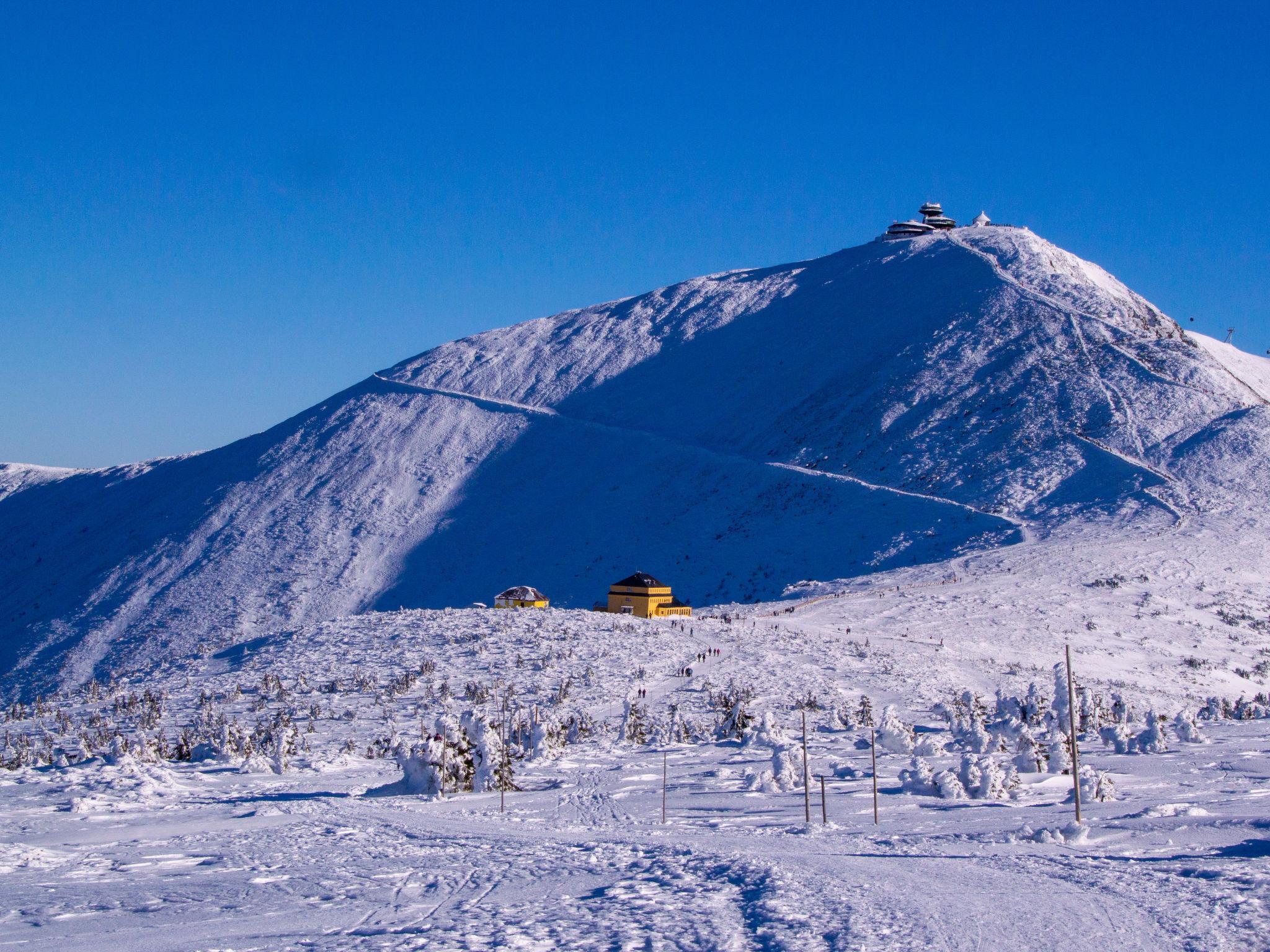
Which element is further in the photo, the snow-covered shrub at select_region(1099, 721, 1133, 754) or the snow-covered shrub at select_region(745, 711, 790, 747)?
the snow-covered shrub at select_region(745, 711, 790, 747)

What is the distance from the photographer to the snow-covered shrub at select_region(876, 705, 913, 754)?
2109 cm

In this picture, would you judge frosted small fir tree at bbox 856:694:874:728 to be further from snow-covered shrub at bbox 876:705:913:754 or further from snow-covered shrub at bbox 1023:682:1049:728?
snow-covered shrub at bbox 1023:682:1049:728

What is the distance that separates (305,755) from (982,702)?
15.9 meters

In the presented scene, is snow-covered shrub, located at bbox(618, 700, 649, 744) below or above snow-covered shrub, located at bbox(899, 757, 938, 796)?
above

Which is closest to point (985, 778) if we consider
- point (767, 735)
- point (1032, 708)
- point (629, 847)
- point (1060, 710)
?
point (629, 847)

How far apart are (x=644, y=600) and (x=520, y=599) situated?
19.3 ft

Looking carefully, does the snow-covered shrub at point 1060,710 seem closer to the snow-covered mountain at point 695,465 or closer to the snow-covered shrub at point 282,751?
the snow-covered shrub at point 282,751

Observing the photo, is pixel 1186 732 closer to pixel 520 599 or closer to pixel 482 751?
pixel 482 751

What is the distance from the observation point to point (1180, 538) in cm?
4819

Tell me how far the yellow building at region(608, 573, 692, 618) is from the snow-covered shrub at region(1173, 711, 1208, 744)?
24464mm

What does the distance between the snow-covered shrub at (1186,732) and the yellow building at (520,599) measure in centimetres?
2917

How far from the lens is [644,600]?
44.7m

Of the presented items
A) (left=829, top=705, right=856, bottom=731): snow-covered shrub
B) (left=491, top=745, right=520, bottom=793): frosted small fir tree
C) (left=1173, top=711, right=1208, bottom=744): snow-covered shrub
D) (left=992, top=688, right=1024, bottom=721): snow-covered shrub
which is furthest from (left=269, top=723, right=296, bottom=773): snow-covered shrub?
(left=1173, top=711, right=1208, bottom=744): snow-covered shrub

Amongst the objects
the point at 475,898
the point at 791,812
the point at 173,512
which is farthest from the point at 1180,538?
the point at 173,512
